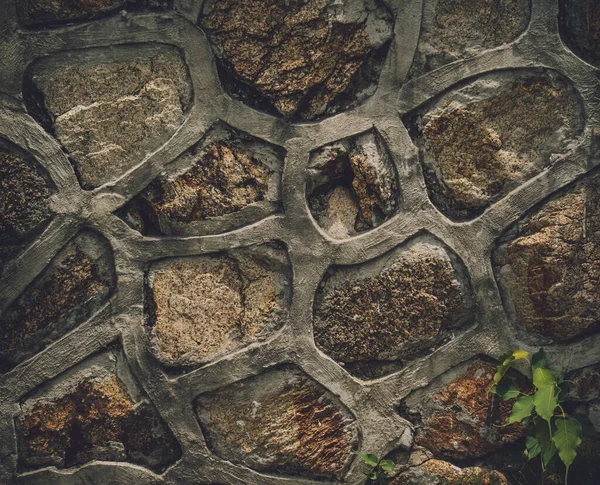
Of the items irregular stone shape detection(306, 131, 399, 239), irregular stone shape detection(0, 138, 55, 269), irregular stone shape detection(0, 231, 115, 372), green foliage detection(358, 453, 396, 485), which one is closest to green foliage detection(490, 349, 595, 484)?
green foliage detection(358, 453, 396, 485)

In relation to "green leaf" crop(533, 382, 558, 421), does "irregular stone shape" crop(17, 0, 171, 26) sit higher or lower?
higher

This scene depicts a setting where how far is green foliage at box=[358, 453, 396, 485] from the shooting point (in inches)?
82.8

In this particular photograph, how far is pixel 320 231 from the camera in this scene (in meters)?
2.04

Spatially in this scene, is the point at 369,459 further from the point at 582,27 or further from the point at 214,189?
the point at 582,27

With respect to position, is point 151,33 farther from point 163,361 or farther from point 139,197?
point 163,361

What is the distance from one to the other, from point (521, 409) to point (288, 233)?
792 millimetres

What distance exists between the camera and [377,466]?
2.11 m

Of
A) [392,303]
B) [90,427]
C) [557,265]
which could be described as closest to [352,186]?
[392,303]

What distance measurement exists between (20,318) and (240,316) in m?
0.58

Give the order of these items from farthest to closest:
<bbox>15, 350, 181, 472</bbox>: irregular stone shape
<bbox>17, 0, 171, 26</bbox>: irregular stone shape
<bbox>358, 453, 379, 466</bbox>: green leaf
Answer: <bbox>358, 453, 379, 466</bbox>: green leaf, <bbox>15, 350, 181, 472</bbox>: irregular stone shape, <bbox>17, 0, 171, 26</bbox>: irregular stone shape

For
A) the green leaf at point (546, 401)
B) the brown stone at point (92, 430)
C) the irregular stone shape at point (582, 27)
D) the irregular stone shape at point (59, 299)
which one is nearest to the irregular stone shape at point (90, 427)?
the brown stone at point (92, 430)

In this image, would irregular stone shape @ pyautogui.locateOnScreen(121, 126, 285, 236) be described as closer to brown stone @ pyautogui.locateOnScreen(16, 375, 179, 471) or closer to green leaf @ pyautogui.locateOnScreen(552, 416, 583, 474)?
brown stone @ pyautogui.locateOnScreen(16, 375, 179, 471)

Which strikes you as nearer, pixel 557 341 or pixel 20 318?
pixel 20 318

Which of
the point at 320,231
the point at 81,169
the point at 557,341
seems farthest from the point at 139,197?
the point at 557,341
